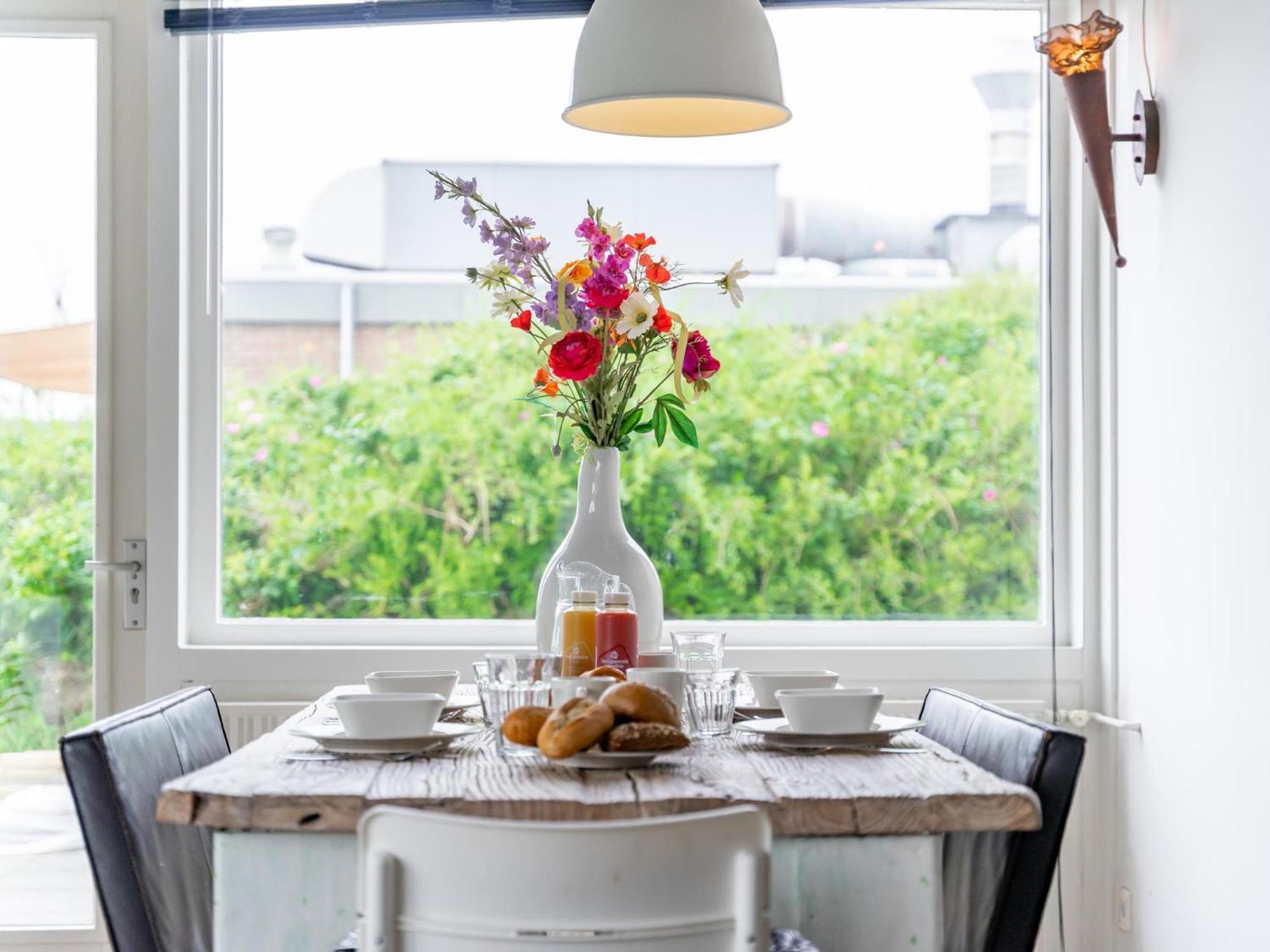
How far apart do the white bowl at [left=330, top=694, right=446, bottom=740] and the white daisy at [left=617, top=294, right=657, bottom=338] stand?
69 centimetres

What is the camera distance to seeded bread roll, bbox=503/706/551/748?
1.43m

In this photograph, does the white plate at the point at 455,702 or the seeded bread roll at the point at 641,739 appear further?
the white plate at the point at 455,702

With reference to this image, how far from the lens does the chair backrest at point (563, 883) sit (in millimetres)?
1023

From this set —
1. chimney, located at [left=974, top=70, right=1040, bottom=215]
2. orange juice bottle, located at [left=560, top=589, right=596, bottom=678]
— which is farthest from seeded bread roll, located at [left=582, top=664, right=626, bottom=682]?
chimney, located at [left=974, top=70, right=1040, bottom=215]

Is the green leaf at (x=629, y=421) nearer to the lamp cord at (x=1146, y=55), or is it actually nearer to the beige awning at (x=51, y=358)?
the lamp cord at (x=1146, y=55)

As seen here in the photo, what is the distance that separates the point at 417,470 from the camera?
2943 millimetres

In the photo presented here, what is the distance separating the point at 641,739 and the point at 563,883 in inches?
13.9

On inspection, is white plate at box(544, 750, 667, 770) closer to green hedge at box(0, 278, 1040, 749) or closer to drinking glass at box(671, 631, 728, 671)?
drinking glass at box(671, 631, 728, 671)

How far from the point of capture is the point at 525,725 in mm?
1437

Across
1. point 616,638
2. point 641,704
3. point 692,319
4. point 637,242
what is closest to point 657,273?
point 637,242

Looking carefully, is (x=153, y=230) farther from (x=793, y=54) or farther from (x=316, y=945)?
(x=316, y=945)

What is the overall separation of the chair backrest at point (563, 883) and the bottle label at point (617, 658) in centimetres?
75

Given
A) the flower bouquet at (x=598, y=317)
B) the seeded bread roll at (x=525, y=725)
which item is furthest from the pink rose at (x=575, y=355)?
the seeded bread roll at (x=525, y=725)

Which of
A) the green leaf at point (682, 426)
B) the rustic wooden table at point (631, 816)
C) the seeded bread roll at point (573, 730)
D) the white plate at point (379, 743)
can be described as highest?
the green leaf at point (682, 426)
